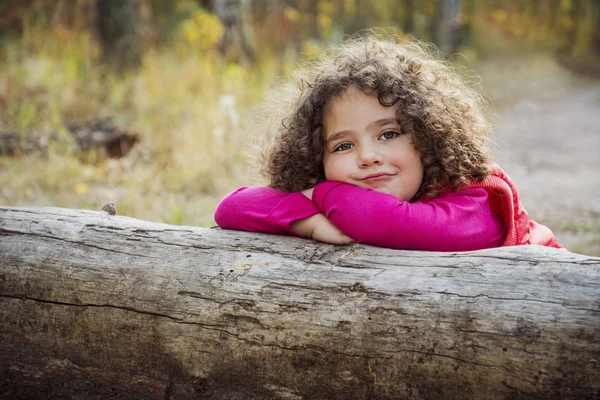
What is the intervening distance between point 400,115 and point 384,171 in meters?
0.22

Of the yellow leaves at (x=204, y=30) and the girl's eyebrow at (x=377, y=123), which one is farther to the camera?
the yellow leaves at (x=204, y=30)

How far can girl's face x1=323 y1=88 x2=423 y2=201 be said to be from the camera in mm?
2162

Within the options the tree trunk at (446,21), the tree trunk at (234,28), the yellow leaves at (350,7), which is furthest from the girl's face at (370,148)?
the yellow leaves at (350,7)

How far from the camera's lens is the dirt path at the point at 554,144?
474cm

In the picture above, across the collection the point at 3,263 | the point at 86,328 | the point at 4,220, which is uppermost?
the point at 4,220

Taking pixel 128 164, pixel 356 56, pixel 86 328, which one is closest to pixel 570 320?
pixel 356 56

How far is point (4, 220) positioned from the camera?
2.31 metres

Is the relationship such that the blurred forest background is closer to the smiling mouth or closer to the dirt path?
the dirt path

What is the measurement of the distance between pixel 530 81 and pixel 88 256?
1126 centimetres

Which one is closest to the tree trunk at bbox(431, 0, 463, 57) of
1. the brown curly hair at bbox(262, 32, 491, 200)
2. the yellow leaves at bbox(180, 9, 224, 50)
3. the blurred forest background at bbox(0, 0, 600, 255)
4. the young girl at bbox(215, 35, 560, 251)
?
the blurred forest background at bbox(0, 0, 600, 255)

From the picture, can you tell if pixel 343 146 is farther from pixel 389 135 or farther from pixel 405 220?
pixel 405 220

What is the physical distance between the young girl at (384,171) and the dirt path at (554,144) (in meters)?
0.63

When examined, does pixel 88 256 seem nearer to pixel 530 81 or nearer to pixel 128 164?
pixel 128 164

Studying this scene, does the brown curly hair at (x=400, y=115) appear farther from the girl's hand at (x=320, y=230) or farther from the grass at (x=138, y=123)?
the grass at (x=138, y=123)
